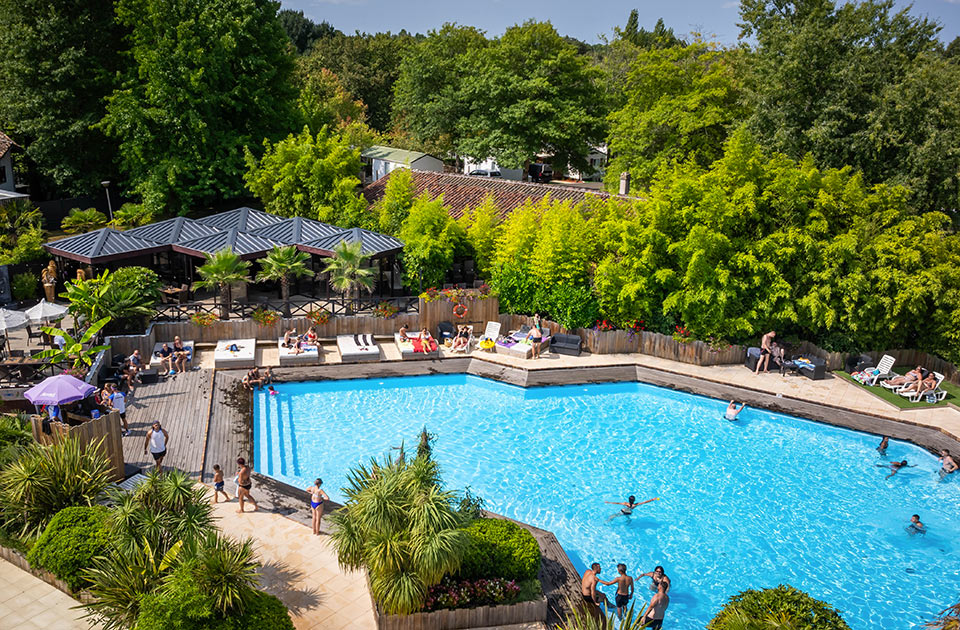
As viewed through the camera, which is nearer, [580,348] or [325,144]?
[580,348]

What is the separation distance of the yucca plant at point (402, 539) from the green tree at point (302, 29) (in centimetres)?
9181

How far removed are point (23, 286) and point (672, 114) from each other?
28839 mm

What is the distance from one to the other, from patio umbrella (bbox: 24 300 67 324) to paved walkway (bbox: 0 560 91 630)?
10.0 metres

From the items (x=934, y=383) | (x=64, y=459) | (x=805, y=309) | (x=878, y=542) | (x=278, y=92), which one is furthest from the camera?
(x=278, y=92)

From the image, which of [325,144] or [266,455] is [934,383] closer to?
[266,455]

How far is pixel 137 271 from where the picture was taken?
22266 millimetres

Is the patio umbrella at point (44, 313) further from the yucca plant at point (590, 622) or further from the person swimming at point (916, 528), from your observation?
the person swimming at point (916, 528)

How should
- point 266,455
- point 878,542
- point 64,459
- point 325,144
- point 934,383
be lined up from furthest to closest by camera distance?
1. point 325,144
2. point 934,383
3. point 266,455
4. point 878,542
5. point 64,459

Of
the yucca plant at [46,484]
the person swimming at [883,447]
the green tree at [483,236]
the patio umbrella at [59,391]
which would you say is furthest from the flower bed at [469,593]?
the green tree at [483,236]

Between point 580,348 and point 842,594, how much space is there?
11925 mm

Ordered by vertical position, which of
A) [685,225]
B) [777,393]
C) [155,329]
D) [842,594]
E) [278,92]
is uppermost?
[278,92]

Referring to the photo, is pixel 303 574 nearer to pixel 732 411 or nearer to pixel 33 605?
pixel 33 605

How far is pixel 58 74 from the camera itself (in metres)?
30.5

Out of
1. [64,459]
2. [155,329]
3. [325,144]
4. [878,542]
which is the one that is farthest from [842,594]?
[325,144]
